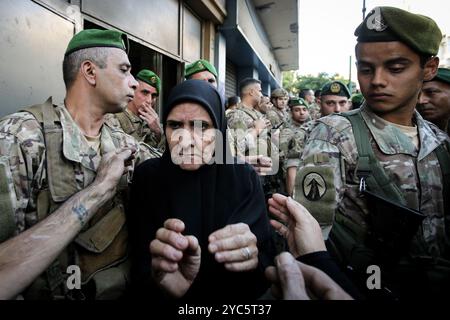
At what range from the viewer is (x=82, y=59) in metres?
1.93

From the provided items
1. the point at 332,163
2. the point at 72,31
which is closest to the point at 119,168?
the point at 332,163

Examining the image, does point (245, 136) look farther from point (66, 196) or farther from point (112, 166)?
point (66, 196)

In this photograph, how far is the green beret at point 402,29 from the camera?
1.50 m

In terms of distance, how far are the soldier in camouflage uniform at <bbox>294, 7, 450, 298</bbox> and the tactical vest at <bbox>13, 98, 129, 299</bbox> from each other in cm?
103

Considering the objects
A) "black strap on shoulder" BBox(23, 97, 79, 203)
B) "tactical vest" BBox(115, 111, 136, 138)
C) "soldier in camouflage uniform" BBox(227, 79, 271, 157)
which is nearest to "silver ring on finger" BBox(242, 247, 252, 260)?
"black strap on shoulder" BBox(23, 97, 79, 203)

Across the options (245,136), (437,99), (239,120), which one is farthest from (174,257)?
(239,120)

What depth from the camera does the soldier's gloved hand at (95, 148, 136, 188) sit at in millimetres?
1578

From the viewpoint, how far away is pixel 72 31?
2.91 meters

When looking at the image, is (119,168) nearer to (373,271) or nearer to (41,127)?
(41,127)

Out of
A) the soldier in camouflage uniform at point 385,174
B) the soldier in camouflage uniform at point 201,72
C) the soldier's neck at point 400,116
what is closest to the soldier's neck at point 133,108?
the soldier in camouflage uniform at point 201,72

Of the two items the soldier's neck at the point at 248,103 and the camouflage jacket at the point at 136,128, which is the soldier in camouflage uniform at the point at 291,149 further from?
the camouflage jacket at the point at 136,128

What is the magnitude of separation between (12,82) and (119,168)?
1351mm

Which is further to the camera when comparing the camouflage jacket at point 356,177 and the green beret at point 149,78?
the green beret at point 149,78

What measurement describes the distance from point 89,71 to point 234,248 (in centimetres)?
150
